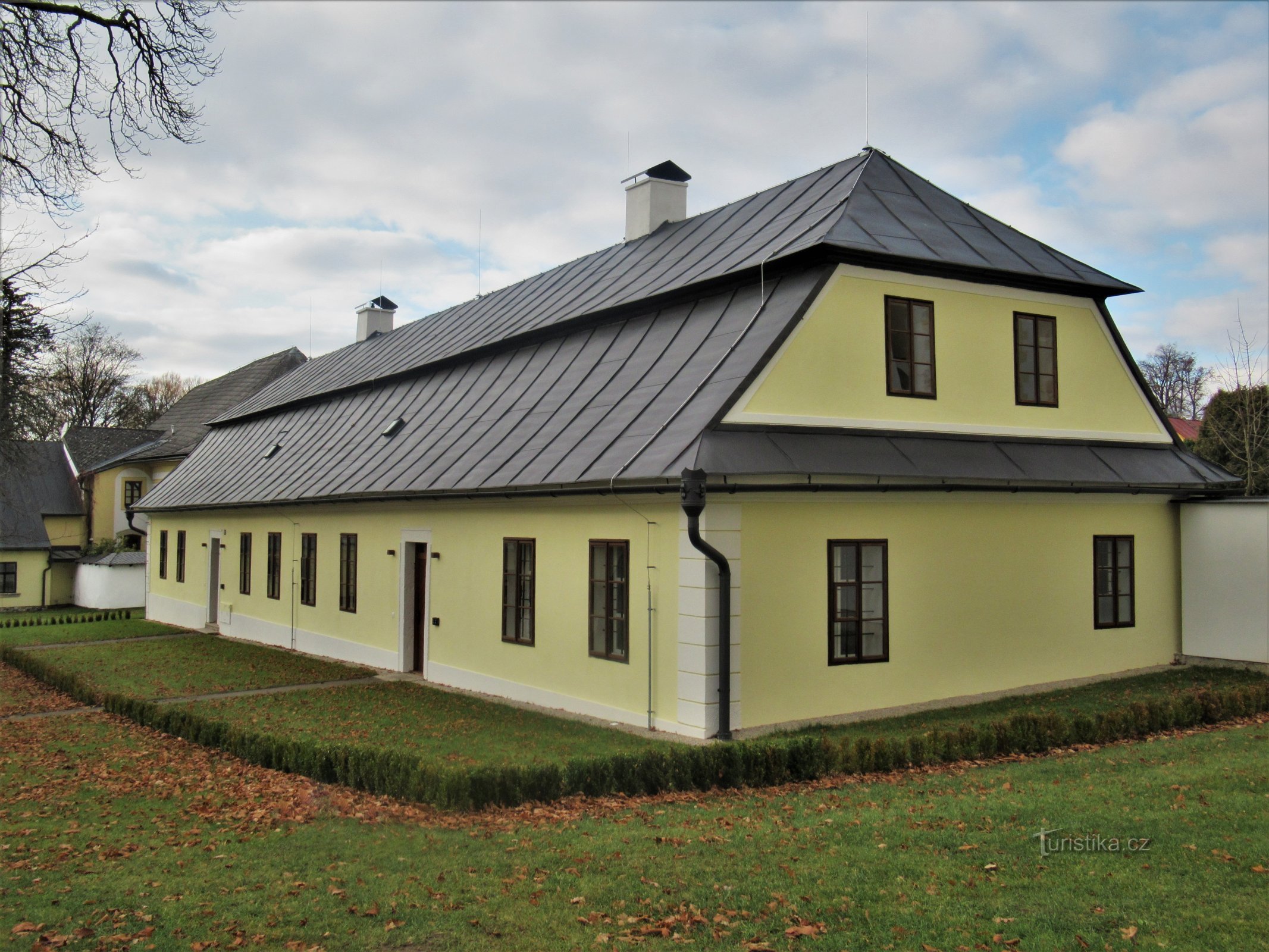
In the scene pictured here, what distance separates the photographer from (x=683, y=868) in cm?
702

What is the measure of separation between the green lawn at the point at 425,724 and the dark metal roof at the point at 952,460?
140 inches

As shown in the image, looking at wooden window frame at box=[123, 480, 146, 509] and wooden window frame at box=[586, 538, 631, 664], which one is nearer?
wooden window frame at box=[586, 538, 631, 664]

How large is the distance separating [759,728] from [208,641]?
60.2 ft

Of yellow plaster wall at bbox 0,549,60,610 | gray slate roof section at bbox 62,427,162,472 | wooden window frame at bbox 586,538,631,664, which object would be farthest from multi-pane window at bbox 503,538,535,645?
gray slate roof section at bbox 62,427,162,472

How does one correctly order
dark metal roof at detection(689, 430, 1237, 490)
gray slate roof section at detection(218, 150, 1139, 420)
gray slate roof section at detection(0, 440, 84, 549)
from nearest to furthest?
dark metal roof at detection(689, 430, 1237, 490) → gray slate roof section at detection(218, 150, 1139, 420) → gray slate roof section at detection(0, 440, 84, 549)

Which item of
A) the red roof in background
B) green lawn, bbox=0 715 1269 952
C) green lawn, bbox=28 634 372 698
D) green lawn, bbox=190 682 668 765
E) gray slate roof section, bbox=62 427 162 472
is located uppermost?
the red roof in background

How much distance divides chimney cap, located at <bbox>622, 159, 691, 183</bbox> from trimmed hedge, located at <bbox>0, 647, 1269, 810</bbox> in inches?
520

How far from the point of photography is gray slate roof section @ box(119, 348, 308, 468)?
158 ft

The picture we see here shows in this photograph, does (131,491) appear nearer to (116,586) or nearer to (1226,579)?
(116,586)

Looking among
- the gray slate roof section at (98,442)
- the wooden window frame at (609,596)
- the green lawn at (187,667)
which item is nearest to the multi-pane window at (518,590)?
the wooden window frame at (609,596)

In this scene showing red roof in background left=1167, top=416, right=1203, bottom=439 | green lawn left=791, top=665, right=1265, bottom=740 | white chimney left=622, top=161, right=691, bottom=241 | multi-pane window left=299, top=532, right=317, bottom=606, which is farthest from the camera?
red roof in background left=1167, top=416, right=1203, bottom=439

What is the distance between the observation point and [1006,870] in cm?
671

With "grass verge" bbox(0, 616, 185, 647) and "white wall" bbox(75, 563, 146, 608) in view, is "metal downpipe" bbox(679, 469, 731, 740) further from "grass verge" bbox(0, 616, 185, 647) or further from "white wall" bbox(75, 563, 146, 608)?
"white wall" bbox(75, 563, 146, 608)

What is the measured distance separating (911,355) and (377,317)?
80.7ft
